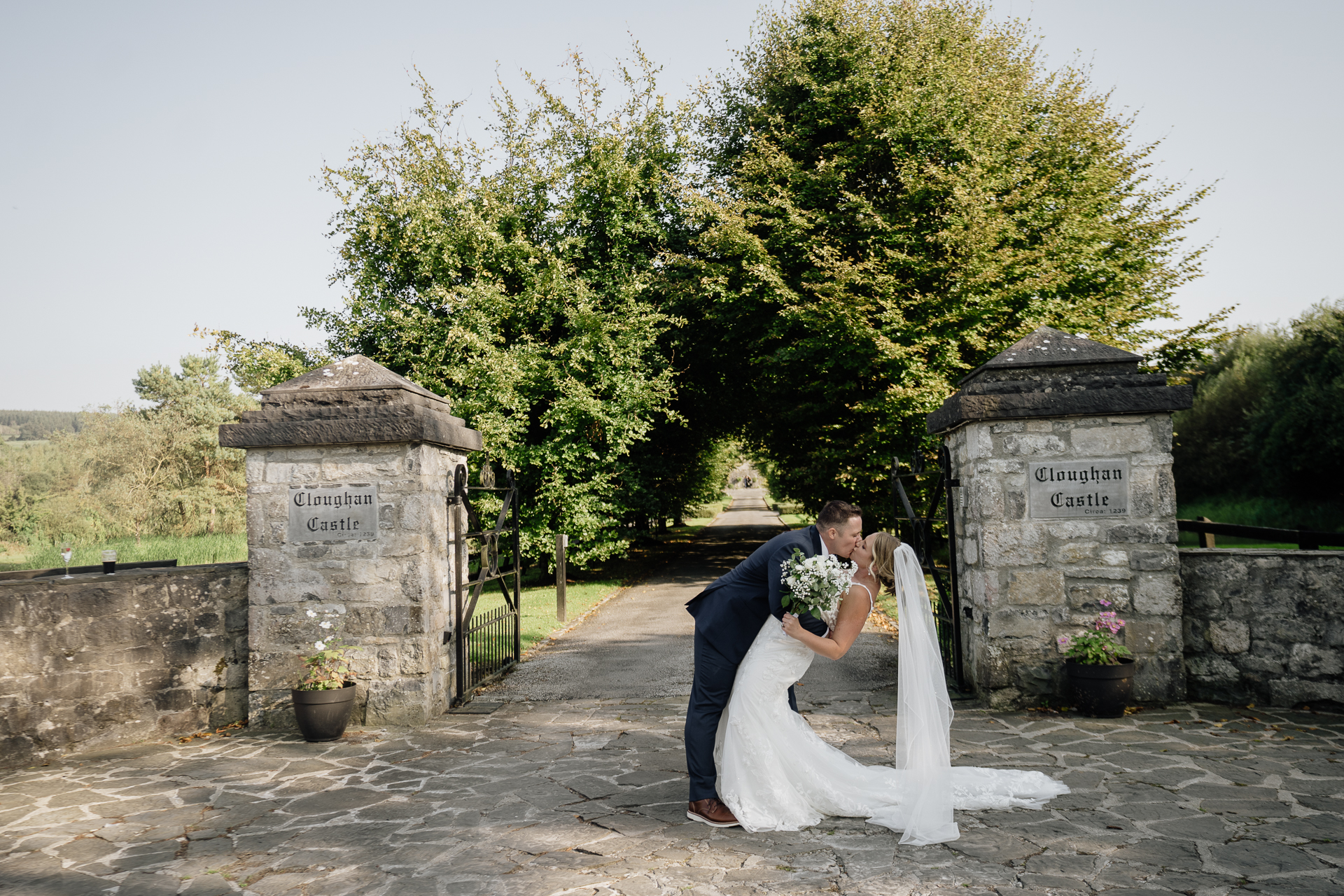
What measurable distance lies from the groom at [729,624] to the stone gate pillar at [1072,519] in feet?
7.66

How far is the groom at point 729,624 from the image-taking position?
432 centimetres

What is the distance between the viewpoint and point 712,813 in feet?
14.0

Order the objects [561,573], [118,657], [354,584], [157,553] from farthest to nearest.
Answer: [157,553]
[561,573]
[354,584]
[118,657]

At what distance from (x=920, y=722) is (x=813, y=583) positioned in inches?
39.6

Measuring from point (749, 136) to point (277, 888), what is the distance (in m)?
18.3

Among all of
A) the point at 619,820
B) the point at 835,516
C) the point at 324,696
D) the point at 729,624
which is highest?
the point at 835,516

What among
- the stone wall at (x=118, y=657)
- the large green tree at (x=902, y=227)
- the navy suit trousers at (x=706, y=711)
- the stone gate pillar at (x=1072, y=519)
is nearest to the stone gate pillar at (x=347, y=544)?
the stone wall at (x=118, y=657)

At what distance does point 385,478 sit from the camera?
6379 millimetres

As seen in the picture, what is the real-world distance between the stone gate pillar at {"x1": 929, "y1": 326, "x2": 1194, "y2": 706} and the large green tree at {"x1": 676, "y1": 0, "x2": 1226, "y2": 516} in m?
7.20

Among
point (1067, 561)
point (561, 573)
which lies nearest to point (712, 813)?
point (1067, 561)

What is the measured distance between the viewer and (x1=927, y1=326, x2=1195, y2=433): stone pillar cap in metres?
6.13

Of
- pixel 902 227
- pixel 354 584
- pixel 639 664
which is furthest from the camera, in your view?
pixel 902 227

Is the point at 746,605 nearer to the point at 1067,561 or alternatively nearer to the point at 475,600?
the point at 1067,561

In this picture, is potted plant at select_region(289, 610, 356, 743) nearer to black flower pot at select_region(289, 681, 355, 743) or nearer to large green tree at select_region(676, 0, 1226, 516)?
black flower pot at select_region(289, 681, 355, 743)
